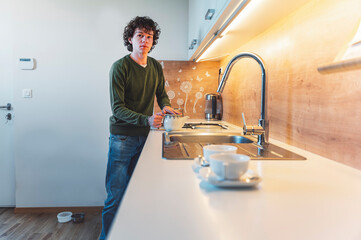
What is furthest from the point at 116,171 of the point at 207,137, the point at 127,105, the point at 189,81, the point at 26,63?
the point at 26,63

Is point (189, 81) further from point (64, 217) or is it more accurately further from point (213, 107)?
point (64, 217)

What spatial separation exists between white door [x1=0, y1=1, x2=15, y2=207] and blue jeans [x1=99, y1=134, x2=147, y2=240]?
143 cm

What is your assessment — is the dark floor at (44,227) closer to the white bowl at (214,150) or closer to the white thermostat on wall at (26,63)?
the white thermostat on wall at (26,63)

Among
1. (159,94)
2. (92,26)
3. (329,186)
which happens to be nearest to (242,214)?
(329,186)

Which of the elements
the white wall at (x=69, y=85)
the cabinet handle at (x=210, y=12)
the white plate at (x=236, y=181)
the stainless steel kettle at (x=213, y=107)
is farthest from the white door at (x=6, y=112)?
the white plate at (x=236, y=181)

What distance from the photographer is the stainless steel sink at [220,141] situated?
0.88m

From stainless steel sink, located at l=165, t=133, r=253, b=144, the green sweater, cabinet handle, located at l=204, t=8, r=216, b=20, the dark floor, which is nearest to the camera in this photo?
cabinet handle, located at l=204, t=8, r=216, b=20

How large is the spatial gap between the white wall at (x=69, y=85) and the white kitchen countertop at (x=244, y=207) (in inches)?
78.3

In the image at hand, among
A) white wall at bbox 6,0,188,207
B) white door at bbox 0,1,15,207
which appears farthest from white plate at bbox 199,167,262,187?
white door at bbox 0,1,15,207

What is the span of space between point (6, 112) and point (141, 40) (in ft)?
5.60

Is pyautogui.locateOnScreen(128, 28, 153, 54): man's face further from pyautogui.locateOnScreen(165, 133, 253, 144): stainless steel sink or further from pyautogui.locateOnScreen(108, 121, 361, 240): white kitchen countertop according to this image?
pyautogui.locateOnScreen(108, 121, 361, 240): white kitchen countertop

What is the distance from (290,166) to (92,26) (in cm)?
230

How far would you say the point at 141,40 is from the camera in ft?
5.82

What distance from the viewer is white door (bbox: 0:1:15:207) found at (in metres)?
2.50
